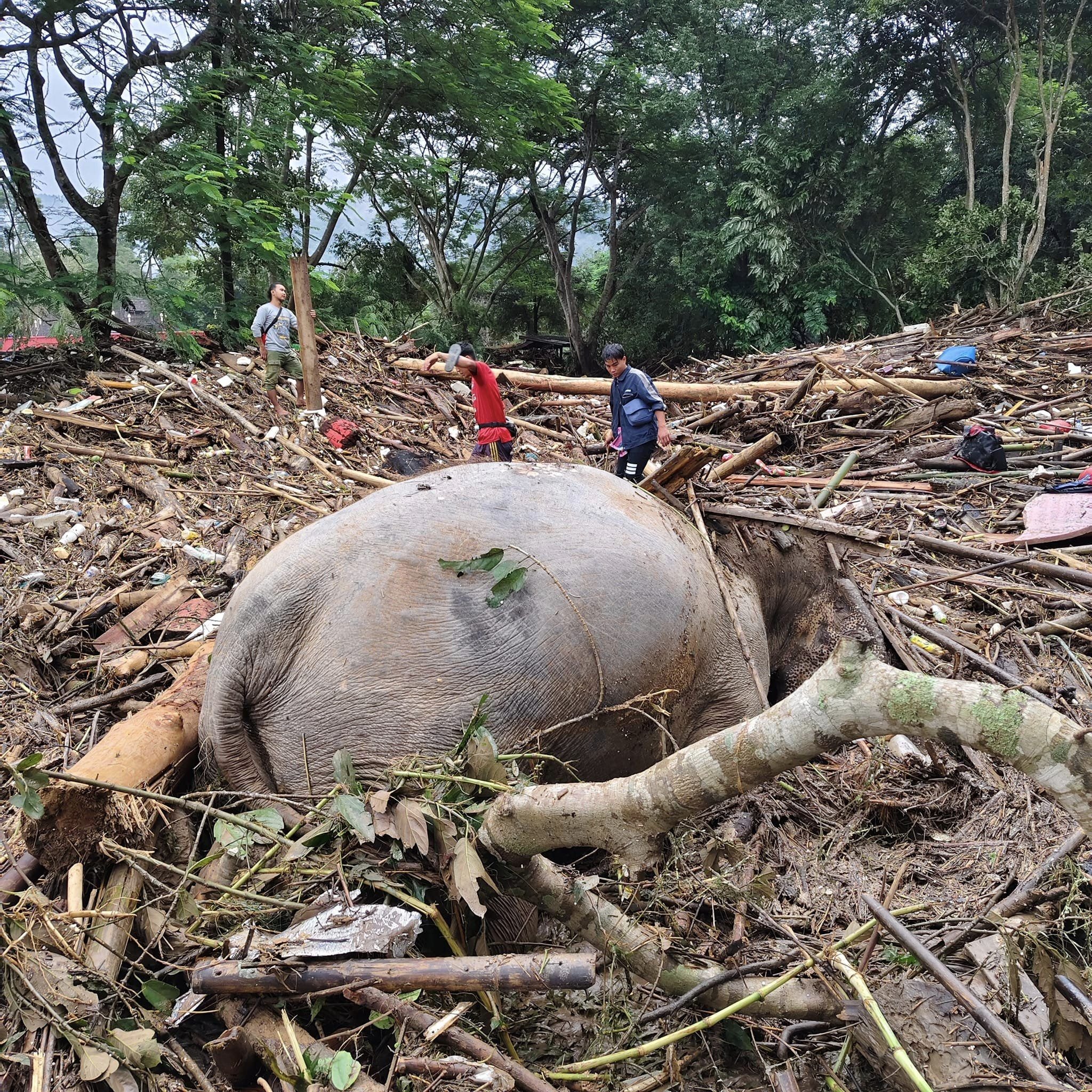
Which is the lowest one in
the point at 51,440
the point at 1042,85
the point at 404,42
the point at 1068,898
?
the point at 1068,898

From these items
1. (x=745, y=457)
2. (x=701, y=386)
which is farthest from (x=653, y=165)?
(x=745, y=457)

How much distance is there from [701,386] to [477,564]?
842 cm

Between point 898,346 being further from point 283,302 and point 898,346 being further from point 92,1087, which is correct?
point 92,1087

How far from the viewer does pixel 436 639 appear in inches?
108

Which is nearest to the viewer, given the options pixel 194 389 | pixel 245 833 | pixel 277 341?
pixel 245 833

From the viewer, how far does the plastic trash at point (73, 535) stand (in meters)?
5.86

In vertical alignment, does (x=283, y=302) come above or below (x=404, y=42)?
below

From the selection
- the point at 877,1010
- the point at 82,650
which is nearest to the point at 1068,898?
the point at 877,1010

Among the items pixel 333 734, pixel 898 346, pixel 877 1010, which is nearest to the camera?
pixel 877 1010

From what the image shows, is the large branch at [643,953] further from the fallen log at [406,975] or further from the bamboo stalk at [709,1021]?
the fallen log at [406,975]

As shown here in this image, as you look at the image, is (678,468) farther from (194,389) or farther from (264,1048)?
(194,389)

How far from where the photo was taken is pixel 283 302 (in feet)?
32.4

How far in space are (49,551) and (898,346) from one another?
38.7ft

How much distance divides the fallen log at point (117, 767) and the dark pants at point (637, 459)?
3.60 meters
